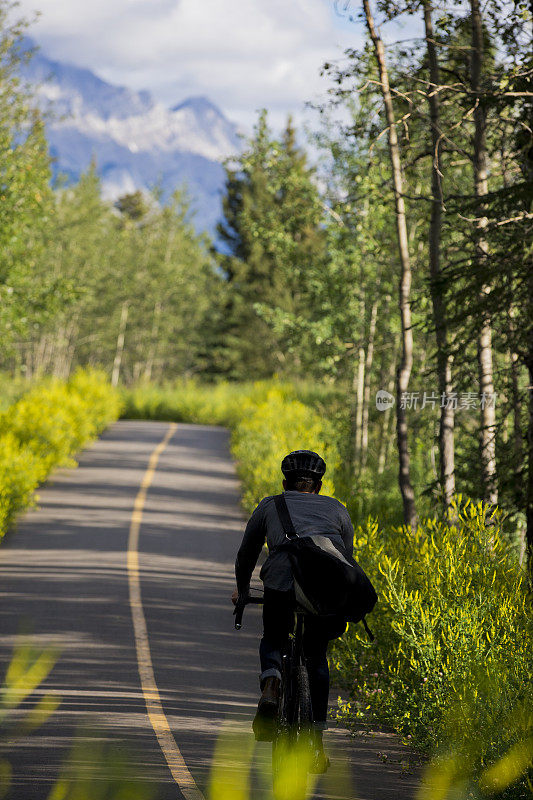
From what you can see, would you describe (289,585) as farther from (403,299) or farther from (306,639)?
(403,299)

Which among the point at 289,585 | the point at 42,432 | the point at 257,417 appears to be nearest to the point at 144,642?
the point at 289,585

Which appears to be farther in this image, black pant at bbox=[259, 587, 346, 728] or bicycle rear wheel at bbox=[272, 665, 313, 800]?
black pant at bbox=[259, 587, 346, 728]

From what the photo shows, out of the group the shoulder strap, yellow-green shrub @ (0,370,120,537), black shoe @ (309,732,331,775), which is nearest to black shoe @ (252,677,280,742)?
black shoe @ (309,732,331,775)

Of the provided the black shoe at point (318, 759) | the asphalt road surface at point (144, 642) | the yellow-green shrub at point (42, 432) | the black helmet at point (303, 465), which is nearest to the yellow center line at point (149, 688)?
the asphalt road surface at point (144, 642)

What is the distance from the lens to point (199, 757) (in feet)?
25.0

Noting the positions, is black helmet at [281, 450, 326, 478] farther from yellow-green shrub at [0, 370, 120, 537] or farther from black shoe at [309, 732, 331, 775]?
yellow-green shrub at [0, 370, 120, 537]

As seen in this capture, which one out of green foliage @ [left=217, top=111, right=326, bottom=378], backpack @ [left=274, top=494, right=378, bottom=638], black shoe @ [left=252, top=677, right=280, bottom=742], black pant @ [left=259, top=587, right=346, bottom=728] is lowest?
black shoe @ [left=252, top=677, right=280, bottom=742]

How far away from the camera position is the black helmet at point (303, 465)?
6906mm

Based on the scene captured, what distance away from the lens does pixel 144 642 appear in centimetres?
1195

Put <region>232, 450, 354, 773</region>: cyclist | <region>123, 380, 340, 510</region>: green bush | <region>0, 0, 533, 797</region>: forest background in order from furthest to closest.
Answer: <region>123, 380, 340, 510</region>: green bush, <region>0, 0, 533, 797</region>: forest background, <region>232, 450, 354, 773</region>: cyclist

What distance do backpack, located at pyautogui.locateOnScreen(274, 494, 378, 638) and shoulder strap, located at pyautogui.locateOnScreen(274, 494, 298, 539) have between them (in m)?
0.08

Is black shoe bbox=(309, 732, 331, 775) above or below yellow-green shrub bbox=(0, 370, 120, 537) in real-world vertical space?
below

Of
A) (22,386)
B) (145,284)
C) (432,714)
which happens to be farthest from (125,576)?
(145,284)

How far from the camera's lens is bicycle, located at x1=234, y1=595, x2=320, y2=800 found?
6.36 m
